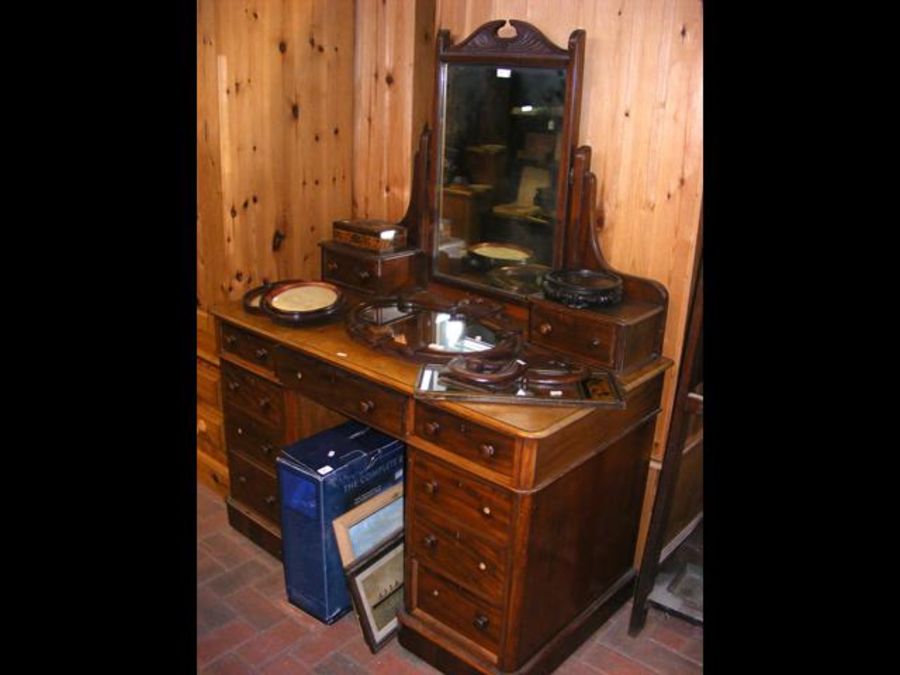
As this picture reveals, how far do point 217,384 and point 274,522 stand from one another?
2.10 ft

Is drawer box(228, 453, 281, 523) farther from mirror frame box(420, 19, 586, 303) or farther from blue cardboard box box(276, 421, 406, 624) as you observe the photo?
mirror frame box(420, 19, 586, 303)

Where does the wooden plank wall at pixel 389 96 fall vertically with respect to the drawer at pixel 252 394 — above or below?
above

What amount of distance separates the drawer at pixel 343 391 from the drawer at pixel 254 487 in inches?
18.7

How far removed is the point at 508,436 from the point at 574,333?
473 mm

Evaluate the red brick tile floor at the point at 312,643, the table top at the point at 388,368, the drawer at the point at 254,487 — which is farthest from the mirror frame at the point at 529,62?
the red brick tile floor at the point at 312,643

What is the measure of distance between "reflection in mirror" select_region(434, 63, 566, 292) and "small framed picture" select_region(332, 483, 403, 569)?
82 centimetres

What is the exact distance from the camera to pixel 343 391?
224cm

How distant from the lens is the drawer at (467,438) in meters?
1.87

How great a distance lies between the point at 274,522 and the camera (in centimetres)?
276

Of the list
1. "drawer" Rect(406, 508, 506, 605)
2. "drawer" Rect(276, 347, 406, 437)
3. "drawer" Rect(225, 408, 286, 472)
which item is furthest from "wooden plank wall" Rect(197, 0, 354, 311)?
"drawer" Rect(406, 508, 506, 605)

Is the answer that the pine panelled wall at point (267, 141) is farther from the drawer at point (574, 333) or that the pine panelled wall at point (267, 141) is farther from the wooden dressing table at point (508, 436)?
the drawer at point (574, 333)
